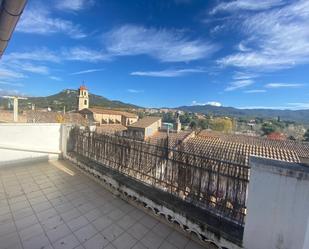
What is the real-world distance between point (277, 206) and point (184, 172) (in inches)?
60.3

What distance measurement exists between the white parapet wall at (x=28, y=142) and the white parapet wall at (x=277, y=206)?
6.92 meters

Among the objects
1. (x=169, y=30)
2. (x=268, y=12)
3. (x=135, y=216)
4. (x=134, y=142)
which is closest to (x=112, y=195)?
(x=135, y=216)

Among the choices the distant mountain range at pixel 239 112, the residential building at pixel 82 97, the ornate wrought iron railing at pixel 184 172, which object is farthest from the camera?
the distant mountain range at pixel 239 112

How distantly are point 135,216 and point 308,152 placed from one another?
21.1 metres

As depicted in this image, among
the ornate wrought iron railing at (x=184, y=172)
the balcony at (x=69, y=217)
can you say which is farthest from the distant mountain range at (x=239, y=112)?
the balcony at (x=69, y=217)

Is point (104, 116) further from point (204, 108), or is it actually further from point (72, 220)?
point (204, 108)

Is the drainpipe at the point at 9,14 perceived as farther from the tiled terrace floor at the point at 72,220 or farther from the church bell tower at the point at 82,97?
the church bell tower at the point at 82,97

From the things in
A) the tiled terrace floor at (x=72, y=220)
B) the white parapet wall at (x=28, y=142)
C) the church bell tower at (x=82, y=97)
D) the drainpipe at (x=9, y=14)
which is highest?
the church bell tower at (x=82, y=97)

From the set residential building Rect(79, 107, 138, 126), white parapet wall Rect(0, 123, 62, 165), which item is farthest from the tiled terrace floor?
residential building Rect(79, 107, 138, 126)

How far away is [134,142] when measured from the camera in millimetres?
4387

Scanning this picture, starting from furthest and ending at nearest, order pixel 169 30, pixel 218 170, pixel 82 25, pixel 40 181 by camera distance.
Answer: pixel 169 30 → pixel 82 25 → pixel 40 181 → pixel 218 170

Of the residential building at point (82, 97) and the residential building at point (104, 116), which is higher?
the residential building at point (82, 97)

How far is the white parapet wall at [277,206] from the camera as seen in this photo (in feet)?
6.39

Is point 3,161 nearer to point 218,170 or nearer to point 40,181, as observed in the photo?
point 40,181
